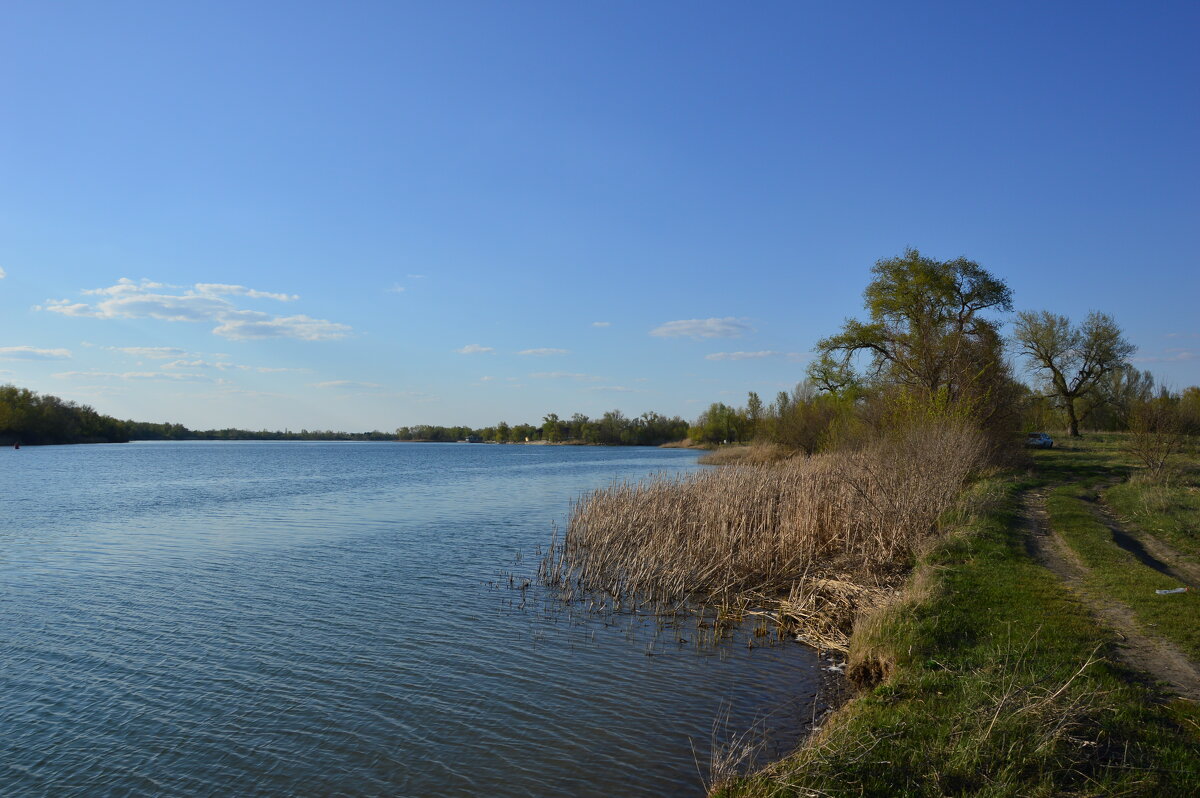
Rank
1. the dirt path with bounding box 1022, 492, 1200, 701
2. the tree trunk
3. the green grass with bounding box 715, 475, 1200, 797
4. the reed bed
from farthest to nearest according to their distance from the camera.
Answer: the tree trunk, the reed bed, the dirt path with bounding box 1022, 492, 1200, 701, the green grass with bounding box 715, 475, 1200, 797

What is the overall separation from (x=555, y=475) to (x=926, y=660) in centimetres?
3745

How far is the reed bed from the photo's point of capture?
35.3ft

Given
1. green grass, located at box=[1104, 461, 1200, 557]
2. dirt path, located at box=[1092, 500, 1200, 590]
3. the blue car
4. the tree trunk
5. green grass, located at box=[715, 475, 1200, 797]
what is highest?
the tree trunk

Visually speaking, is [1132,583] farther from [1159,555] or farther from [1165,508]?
[1165,508]

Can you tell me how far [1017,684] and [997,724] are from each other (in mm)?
772

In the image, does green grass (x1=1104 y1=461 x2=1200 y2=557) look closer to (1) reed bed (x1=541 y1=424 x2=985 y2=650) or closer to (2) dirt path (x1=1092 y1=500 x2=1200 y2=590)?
(2) dirt path (x1=1092 y1=500 x2=1200 y2=590)

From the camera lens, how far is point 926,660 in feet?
21.9

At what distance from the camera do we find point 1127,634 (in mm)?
6988

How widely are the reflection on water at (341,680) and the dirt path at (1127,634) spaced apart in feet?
9.68

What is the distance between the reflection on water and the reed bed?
3.84ft

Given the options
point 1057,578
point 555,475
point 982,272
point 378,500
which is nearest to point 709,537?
point 1057,578

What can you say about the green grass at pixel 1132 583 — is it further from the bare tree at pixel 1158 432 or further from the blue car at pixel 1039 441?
the blue car at pixel 1039 441

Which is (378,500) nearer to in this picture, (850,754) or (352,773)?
(352,773)

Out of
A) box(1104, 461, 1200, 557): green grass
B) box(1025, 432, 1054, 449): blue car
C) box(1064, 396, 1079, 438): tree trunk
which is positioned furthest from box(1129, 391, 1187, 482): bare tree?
box(1064, 396, 1079, 438): tree trunk
